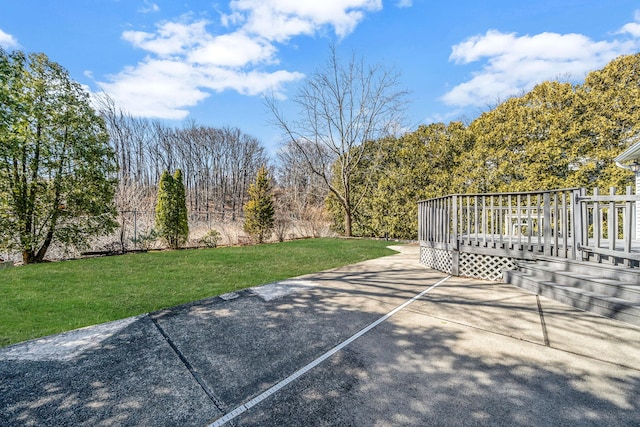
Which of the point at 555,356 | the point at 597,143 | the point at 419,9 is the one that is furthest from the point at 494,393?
the point at 597,143

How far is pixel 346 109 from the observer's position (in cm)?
1414

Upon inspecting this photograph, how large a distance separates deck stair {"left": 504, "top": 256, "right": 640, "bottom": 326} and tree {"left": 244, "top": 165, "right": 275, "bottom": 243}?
10445 mm

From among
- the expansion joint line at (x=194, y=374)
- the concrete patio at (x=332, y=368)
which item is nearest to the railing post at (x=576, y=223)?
the concrete patio at (x=332, y=368)

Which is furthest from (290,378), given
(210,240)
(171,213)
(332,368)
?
(171,213)

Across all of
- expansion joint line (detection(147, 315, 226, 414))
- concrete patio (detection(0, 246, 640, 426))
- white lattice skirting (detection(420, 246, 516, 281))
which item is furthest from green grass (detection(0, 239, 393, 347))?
white lattice skirting (detection(420, 246, 516, 281))

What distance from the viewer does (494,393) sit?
6.40 ft

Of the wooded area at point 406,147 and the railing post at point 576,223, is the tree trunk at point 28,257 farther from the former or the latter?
the railing post at point 576,223

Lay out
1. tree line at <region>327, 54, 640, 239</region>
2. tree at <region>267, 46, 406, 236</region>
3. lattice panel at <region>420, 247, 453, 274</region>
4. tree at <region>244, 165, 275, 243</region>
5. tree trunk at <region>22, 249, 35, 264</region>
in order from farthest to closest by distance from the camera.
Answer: tree at <region>267, 46, 406, 236</region> → tree at <region>244, 165, 275, 243</region> → tree line at <region>327, 54, 640, 239</region> → tree trunk at <region>22, 249, 35, 264</region> → lattice panel at <region>420, 247, 453, 274</region>

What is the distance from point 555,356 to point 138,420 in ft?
11.1

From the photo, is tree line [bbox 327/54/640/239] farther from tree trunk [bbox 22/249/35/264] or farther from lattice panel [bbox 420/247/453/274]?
tree trunk [bbox 22/249/35/264]

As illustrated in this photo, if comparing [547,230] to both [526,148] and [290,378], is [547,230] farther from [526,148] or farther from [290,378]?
[526,148]

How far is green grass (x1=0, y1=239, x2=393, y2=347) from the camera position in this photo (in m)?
3.24

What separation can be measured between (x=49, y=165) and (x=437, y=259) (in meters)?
10.2

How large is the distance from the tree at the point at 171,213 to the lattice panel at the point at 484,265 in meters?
9.40
